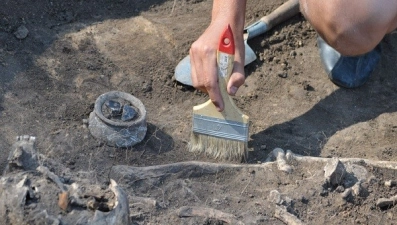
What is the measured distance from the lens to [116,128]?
3.45 m

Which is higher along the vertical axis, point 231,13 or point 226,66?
point 231,13

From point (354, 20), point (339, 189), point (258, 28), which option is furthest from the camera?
point (258, 28)

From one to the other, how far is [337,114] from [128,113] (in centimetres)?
130

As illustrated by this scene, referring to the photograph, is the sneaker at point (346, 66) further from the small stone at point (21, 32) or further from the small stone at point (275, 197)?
the small stone at point (21, 32)

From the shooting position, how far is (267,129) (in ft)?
12.5

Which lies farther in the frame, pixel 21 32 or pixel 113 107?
pixel 21 32

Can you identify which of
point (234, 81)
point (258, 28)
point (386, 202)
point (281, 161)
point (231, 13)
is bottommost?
point (386, 202)

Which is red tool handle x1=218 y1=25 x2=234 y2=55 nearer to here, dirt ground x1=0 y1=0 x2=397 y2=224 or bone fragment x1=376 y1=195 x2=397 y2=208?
dirt ground x1=0 y1=0 x2=397 y2=224

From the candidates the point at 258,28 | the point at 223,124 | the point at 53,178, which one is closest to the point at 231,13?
the point at 223,124

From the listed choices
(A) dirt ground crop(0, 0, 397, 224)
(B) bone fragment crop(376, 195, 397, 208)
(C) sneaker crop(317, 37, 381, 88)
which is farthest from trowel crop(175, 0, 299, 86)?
(B) bone fragment crop(376, 195, 397, 208)

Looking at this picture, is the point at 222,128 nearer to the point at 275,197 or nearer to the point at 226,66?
the point at 226,66

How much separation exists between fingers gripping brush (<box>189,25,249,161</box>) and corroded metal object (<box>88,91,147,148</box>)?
287 millimetres

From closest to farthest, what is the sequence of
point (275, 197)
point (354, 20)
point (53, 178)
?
1. point (53, 178)
2. point (275, 197)
3. point (354, 20)

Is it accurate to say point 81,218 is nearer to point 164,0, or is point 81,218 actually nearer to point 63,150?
point 63,150
